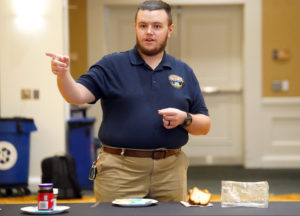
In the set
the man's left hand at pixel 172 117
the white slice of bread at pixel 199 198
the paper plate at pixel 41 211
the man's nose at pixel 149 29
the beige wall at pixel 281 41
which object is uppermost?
the beige wall at pixel 281 41

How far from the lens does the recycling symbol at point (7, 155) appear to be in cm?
579

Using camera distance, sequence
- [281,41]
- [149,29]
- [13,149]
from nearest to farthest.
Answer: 1. [149,29]
2. [13,149]
3. [281,41]

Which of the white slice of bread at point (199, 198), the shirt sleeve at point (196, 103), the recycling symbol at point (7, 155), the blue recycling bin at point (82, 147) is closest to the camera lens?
the white slice of bread at point (199, 198)

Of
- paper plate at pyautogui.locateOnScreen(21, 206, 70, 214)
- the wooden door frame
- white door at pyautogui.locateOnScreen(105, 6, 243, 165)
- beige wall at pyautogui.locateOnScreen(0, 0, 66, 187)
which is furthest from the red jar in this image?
white door at pyautogui.locateOnScreen(105, 6, 243, 165)

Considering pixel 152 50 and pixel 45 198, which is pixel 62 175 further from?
pixel 45 198

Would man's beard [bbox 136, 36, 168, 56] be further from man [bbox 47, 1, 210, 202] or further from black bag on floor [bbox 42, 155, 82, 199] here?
black bag on floor [bbox 42, 155, 82, 199]

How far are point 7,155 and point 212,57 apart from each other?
361 cm

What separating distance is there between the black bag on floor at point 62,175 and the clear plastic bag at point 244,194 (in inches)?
146

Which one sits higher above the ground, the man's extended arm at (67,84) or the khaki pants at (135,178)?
the man's extended arm at (67,84)

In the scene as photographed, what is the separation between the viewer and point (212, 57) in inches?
327

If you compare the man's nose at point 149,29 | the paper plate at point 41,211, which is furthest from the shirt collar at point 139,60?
the paper plate at point 41,211

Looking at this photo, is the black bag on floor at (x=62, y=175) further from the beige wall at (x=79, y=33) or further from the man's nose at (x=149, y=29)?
the man's nose at (x=149, y=29)

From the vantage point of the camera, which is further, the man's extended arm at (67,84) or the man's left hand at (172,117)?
the man's left hand at (172,117)

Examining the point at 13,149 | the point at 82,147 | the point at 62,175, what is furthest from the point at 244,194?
the point at 82,147
